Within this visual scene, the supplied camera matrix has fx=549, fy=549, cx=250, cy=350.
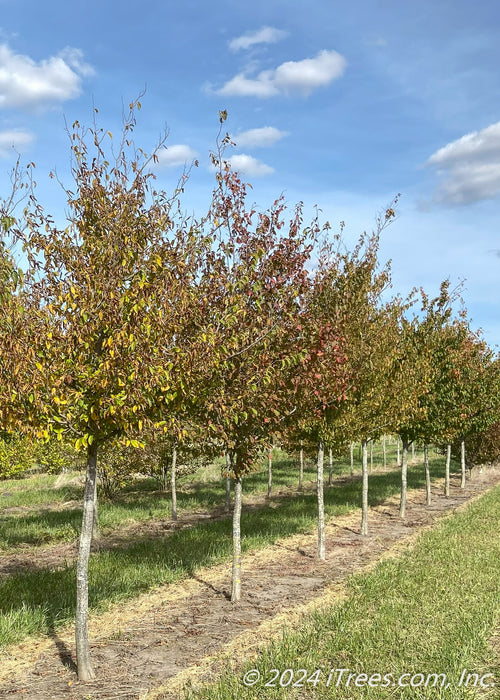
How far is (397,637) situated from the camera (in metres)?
7.21

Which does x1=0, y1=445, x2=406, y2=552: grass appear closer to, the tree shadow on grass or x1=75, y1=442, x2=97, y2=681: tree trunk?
the tree shadow on grass

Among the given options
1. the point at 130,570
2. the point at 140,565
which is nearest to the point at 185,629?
the point at 130,570

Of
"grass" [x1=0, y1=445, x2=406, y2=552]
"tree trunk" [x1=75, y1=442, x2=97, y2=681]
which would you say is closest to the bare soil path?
"tree trunk" [x1=75, y1=442, x2=97, y2=681]

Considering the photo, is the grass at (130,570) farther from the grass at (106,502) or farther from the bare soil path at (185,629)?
the grass at (106,502)

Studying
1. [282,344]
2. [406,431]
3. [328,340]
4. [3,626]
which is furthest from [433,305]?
[3,626]

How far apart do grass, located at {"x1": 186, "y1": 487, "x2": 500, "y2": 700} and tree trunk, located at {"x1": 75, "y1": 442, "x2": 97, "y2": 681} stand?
1594 mm

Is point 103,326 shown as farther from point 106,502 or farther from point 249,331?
point 106,502

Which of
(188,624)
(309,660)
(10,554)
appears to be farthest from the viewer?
(10,554)

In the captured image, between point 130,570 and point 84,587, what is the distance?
16.1 feet

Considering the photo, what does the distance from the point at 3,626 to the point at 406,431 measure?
15.8m

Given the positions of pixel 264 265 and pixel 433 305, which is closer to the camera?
pixel 264 265

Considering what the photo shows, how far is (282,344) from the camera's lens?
10086 millimetres

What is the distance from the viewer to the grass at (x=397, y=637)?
5926 millimetres

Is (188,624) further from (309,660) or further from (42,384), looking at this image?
(42,384)
